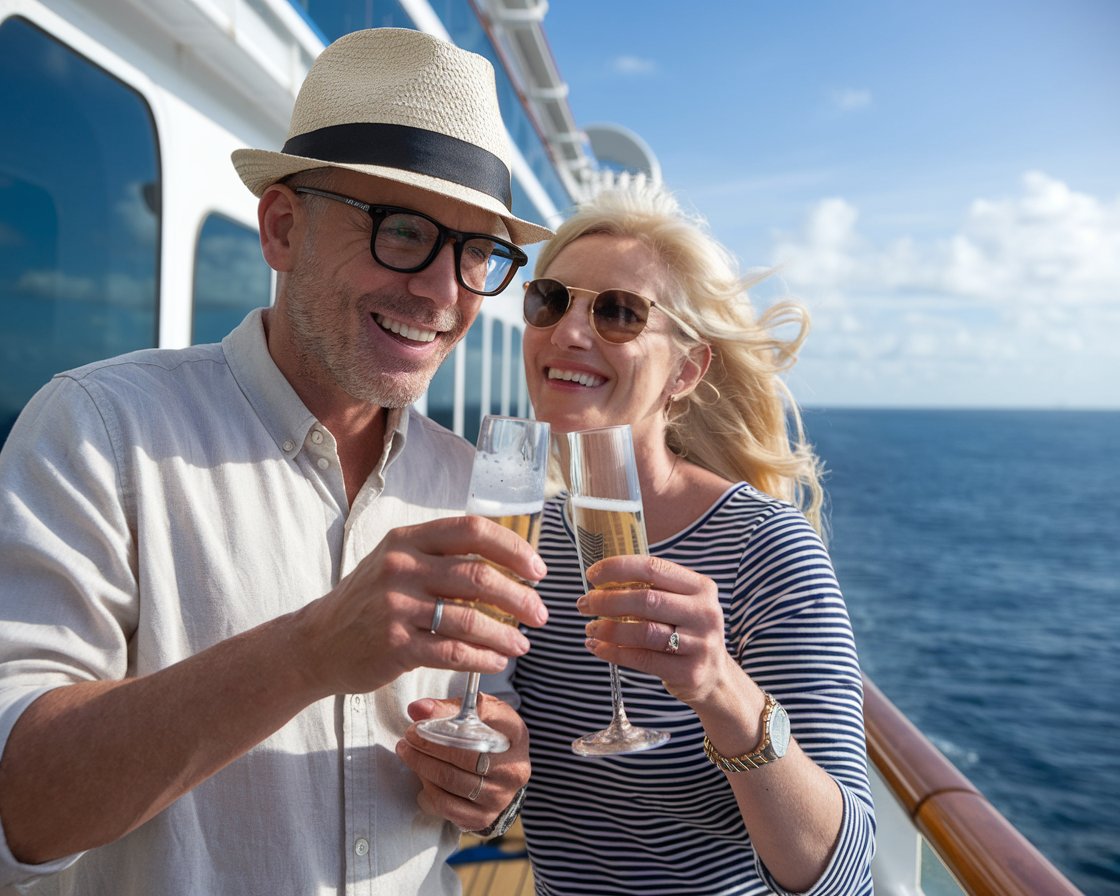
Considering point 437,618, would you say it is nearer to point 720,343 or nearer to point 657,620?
point 657,620

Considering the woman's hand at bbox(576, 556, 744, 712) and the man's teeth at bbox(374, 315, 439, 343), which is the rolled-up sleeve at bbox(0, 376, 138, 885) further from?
the woman's hand at bbox(576, 556, 744, 712)

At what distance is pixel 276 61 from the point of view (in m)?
3.49

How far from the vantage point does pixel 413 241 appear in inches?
74.4

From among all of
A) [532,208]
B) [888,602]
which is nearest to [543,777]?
[532,208]

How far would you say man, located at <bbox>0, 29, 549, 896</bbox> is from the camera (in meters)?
1.34

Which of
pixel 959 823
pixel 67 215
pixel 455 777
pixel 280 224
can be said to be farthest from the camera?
pixel 67 215

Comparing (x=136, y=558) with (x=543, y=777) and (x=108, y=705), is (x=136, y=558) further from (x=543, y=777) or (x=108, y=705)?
(x=543, y=777)

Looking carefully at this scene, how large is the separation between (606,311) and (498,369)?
19.9 feet

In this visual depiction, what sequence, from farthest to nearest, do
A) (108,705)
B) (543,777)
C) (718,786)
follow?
(543,777), (718,786), (108,705)

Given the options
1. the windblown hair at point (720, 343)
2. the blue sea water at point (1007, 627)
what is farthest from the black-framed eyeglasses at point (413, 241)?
the blue sea water at point (1007, 627)

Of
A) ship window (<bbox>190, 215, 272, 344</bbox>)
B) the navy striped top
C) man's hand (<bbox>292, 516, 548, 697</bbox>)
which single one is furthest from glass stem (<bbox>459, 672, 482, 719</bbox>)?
ship window (<bbox>190, 215, 272, 344</bbox>)

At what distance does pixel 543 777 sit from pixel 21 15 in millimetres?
2142

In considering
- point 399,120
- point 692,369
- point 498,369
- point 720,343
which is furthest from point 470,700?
point 498,369

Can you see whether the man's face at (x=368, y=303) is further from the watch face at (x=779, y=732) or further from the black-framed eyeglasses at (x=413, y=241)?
the watch face at (x=779, y=732)
